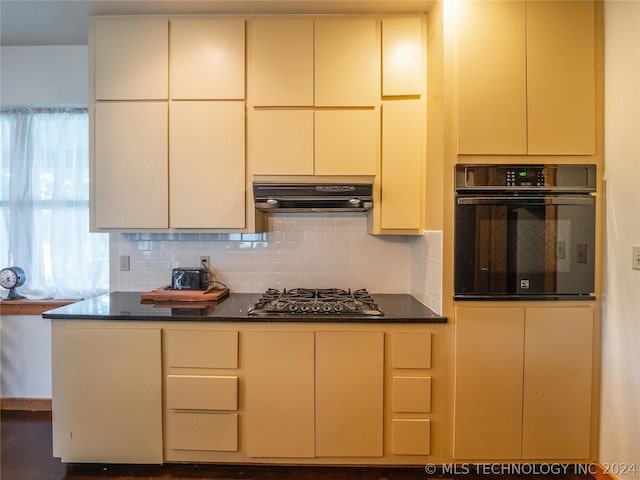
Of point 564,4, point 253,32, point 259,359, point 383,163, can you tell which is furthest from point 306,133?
point 564,4

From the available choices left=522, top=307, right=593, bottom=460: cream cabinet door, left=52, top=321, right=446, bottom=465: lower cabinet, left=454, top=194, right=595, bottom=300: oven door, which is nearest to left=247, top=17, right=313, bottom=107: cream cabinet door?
left=454, top=194, right=595, bottom=300: oven door

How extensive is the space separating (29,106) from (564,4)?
11.8 feet

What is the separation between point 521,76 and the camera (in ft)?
5.76

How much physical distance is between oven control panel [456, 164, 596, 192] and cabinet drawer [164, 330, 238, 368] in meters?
1.50

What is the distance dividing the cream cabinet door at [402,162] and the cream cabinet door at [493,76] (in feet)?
0.96

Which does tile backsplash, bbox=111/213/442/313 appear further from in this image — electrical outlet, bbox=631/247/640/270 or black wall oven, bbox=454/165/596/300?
electrical outlet, bbox=631/247/640/270

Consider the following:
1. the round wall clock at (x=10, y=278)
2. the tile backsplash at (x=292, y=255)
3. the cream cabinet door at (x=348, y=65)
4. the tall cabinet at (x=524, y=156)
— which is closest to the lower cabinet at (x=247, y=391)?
the tall cabinet at (x=524, y=156)

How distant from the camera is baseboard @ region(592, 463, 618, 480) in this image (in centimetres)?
172

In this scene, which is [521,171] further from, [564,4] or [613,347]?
[613,347]

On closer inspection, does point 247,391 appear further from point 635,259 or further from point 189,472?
point 635,259

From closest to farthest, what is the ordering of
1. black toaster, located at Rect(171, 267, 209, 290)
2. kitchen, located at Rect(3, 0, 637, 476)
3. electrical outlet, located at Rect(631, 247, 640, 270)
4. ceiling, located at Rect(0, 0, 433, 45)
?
electrical outlet, located at Rect(631, 247, 640, 270), ceiling, located at Rect(0, 0, 433, 45), black toaster, located at Rect(171, 267, 209, 290), kitchen, located at Rect(3, 0, 637, 476)

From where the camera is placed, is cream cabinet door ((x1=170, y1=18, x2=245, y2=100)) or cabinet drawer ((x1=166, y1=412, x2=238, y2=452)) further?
cream cabinet door ((x1=170, y1=18, x2=245, y2=100))

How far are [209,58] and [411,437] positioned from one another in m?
2.47

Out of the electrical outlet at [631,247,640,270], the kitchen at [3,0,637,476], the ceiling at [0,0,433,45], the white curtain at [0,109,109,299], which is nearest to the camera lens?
the electrical outlet at [631,247,640,270]
